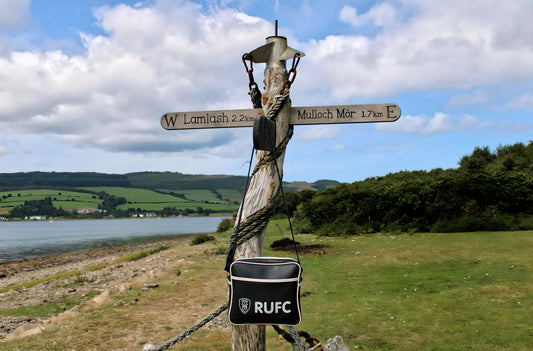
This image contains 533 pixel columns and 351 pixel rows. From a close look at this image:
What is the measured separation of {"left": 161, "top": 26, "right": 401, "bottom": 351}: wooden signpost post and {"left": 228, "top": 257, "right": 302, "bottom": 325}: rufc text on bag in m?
0.87

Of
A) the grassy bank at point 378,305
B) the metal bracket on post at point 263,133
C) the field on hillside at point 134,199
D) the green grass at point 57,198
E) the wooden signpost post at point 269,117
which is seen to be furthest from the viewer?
the field on hillside at point 134,199

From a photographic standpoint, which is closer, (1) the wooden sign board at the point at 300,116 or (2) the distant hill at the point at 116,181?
(1) the wooden sign board at the point at 300,116

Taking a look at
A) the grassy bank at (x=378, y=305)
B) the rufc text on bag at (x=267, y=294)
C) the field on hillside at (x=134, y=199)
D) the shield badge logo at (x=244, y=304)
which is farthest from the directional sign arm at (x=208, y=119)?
the field on hillside at (x=134, y=199)

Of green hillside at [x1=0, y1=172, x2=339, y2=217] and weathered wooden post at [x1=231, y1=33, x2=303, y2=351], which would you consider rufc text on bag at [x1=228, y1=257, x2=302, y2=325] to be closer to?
weathered wooden post at [x1=231, y1=33, x2=303, y2=351]

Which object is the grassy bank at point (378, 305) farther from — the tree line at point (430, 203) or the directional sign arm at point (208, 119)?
the tree line at point (430, 203)

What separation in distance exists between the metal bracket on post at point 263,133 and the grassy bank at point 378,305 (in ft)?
10.9

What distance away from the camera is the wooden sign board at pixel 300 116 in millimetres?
3902

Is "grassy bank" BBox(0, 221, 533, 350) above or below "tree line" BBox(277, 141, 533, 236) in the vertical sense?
below

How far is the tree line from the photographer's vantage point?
14055 millimetres

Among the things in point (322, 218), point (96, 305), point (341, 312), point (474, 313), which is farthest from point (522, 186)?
point (96, 305)

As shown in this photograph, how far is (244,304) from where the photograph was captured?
2529mm

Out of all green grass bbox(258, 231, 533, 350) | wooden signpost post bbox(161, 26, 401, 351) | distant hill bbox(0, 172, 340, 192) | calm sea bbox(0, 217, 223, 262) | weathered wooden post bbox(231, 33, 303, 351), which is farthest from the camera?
distant hill bbox(0, 172, 340, 192)

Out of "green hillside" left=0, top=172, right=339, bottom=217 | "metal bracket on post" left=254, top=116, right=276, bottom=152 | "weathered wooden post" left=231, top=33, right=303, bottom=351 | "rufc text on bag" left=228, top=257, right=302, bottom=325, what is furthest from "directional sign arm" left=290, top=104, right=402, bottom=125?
"green hillside" left=0, top=172, right=339, bottom=217

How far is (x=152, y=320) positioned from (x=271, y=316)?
15.7 feet
